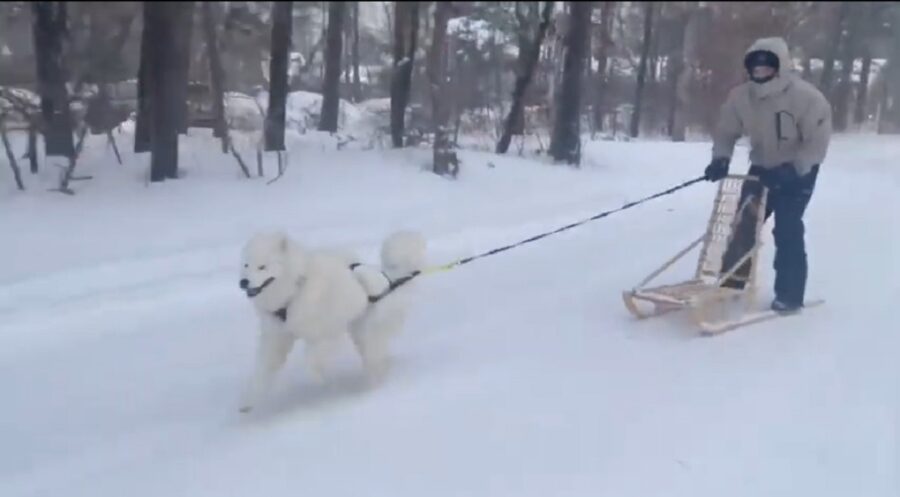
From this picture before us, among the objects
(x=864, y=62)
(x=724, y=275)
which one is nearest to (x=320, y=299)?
(x=724, y=275)

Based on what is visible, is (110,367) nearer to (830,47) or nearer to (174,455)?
(174,455)

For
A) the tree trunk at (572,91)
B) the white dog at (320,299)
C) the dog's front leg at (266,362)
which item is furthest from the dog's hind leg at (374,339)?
the tree trunk at (572,91)

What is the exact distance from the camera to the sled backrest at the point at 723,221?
23.1 feet

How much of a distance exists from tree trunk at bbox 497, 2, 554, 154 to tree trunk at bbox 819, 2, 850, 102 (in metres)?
1.85

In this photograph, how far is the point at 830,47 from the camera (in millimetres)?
6871

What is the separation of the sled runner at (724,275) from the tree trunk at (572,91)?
4.34 ft

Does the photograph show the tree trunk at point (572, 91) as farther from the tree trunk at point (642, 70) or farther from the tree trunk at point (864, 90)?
the tree trunk at point (864, 90)

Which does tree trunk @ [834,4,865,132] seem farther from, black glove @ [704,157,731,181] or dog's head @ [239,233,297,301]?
dog's head @ [239,233,297,301]

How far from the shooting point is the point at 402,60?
6418 millimetres

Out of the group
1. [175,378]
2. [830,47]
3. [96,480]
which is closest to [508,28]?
[830,47]

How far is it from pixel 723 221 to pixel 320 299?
3262 mm

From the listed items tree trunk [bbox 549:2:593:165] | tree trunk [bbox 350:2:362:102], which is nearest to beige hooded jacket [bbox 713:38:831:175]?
tree trunk [bbox 549:2:593:165]

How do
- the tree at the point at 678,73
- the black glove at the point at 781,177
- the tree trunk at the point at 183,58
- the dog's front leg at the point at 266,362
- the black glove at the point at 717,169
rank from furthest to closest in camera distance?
the black glove at the point at 717,169 < the black glove at the point at 781,177 < the tree at the point at 678,73 < the dog's front leg at the point at 266,362 < the tree trunk at the point at 183,58

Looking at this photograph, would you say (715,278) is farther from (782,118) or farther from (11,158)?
(11,158)
